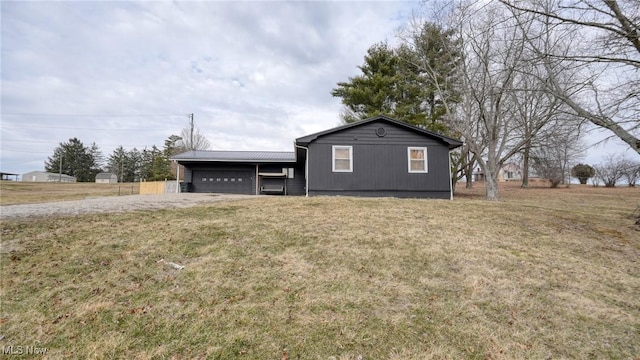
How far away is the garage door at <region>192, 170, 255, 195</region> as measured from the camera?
17172 millimetres

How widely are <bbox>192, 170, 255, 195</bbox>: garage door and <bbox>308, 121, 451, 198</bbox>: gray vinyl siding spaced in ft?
20.5

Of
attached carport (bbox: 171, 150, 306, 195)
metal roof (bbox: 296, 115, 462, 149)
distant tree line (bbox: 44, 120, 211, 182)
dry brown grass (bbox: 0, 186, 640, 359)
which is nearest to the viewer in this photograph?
dry brown grass (bbox: 0, 186, 640, 359)

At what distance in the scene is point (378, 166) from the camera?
42.1ft

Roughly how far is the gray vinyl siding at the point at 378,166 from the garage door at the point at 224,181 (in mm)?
6239

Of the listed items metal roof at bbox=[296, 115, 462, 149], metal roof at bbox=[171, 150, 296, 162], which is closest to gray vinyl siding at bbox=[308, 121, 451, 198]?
metal roof at bbox=[296, 115, 462, 149]

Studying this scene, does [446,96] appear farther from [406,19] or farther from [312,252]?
[312,252]

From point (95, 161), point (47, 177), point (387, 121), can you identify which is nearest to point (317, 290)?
point (387, 121)

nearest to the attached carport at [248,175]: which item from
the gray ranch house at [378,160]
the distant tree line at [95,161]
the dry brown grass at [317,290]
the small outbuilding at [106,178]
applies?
the gray ranch house at [378,160]

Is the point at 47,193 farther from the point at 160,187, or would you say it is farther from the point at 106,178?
the point at 106,178

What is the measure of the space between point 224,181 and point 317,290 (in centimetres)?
1459

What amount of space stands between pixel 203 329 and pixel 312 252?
8.07 feet

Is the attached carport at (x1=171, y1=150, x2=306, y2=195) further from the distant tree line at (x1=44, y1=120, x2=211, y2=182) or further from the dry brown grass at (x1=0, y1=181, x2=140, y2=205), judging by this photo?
the distant tree line at (x1=44, y1=120, x2=211, y2=182)

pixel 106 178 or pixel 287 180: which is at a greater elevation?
pixel 106 178

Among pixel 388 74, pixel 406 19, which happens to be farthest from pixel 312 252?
pixel 388 74
